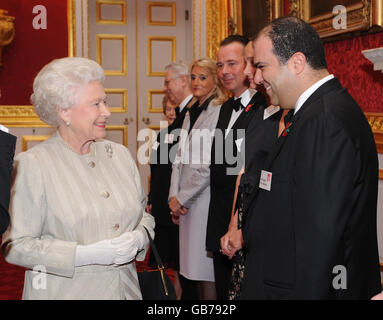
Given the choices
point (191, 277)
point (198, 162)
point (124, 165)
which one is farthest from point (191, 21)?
point (124, 165)

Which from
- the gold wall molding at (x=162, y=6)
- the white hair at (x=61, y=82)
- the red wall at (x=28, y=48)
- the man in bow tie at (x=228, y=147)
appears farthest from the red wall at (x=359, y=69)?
the red wall at (x=28, y=48)

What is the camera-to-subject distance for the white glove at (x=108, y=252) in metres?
1.77

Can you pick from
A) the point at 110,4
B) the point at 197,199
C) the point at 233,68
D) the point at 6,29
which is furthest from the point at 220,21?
the point at 197,199

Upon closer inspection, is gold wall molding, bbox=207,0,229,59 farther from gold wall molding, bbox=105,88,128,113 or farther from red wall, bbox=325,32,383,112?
red wall, bbox=325,32,383,112

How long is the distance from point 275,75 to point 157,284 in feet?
3.13

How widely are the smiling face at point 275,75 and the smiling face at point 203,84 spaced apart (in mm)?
1864

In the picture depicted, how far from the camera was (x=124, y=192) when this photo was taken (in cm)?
198

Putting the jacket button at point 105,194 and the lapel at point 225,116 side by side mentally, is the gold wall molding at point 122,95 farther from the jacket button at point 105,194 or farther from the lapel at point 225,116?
the jacket button at point 105,194

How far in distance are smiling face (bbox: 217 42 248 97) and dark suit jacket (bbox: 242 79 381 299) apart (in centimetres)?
147

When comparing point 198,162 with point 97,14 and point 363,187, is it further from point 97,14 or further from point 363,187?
point 97,14

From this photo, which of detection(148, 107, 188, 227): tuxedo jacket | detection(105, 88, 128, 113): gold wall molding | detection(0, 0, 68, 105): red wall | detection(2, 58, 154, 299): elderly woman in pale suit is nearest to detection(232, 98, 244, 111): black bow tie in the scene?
detection(148, 107, 188, 227): tuxedo jacket

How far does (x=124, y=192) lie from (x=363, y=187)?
3.14 feet

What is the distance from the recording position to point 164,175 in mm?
4031

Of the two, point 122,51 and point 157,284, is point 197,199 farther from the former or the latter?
point 122,51
